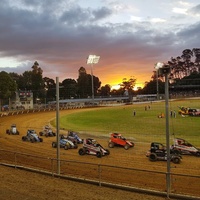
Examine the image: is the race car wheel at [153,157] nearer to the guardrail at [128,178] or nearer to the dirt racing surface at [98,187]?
the dirt racing surface at [98,187]

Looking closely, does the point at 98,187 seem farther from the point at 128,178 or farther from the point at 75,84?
the point at 75,84

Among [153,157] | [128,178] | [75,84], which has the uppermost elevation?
[75,84]

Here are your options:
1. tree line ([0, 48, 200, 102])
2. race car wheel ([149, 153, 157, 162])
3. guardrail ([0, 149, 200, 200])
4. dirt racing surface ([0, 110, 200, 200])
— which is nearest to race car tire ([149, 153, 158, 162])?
race car wheel ([149, 153, 157, 162])

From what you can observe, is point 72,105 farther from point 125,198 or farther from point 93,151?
point 125,198

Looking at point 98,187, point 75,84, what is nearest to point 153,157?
point 98,187

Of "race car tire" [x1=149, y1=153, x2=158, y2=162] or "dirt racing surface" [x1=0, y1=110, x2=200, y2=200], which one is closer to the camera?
"dirt racing surface" [x1=0, y1=110, x2=200, y2=200]

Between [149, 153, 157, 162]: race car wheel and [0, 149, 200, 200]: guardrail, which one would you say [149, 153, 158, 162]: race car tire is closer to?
[149, 153, 157, 162]: race car wheel

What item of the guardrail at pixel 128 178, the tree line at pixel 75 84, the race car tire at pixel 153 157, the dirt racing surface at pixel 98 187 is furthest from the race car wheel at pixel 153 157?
the tree line at pixel 75 84

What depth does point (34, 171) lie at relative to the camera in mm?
14766

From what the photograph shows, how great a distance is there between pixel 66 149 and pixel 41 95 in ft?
237

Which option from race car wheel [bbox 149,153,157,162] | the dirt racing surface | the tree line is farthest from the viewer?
the tree line

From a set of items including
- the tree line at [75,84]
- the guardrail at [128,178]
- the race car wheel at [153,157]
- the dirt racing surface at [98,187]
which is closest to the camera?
the dirt racing surface at [98,187]

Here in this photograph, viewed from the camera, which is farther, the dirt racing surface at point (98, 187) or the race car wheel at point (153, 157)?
the race car wheel at point (153, 157)

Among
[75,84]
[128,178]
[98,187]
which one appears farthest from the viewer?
[75,84]
